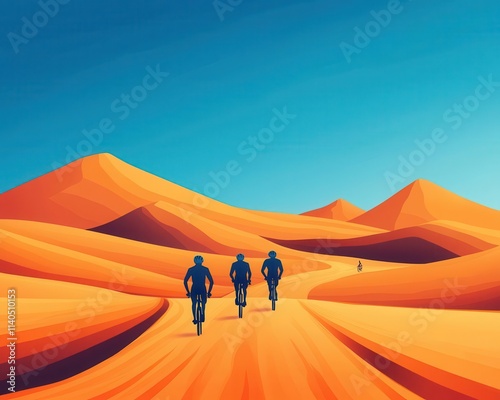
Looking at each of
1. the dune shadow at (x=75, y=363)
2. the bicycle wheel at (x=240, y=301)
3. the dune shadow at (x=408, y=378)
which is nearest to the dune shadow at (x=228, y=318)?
the bicycle wheel at (x=240, y=301)

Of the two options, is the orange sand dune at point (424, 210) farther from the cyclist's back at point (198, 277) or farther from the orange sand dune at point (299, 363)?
the cyclist's back at point (198, 277)

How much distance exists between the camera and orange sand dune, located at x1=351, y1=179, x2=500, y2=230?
142 meters

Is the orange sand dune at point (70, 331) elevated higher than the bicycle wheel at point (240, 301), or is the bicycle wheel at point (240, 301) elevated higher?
the bicycle wheel at point (240, 301)

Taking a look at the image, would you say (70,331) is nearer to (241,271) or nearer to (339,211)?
(241,271)

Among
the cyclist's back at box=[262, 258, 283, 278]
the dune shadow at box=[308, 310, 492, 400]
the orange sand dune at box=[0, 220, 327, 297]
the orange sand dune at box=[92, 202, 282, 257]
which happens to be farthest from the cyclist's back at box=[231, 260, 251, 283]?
the orange sand dune at box=[92, 202, 282, 257]

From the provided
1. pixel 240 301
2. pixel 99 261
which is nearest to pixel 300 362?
pixel 240 301

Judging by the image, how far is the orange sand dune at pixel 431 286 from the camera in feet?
77.6

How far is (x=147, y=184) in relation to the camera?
387 feet

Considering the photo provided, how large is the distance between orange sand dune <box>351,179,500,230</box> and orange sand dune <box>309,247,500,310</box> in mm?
113543

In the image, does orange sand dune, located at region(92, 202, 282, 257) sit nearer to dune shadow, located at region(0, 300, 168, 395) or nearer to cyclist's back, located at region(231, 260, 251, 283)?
cyclist's back, located at region(231, 260, 251, 283)

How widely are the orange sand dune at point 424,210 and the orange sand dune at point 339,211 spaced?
2366 cm

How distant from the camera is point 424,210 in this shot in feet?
486

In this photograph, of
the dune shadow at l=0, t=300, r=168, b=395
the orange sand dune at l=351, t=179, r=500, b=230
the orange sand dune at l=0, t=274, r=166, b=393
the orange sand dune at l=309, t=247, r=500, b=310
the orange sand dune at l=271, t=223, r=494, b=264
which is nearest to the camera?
the dune shadow at l=0, t=300, r=168, b=395

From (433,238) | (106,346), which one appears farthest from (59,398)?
(433,238)
